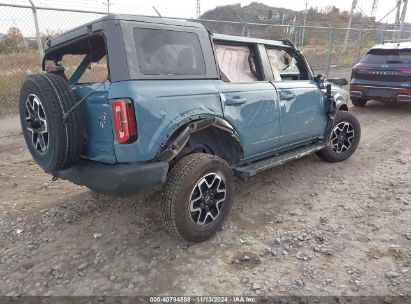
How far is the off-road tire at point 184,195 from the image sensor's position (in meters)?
2.77

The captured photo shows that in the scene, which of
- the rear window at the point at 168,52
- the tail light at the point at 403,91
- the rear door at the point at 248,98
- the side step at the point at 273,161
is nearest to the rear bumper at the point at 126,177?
the rear window at the point at 168,52

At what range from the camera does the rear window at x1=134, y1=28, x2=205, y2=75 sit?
271 cm

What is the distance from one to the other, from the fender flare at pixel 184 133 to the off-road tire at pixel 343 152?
88.9 inches

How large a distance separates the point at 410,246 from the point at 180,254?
1.95 m

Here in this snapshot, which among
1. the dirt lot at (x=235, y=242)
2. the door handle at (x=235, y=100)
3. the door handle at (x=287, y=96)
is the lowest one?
the dirt lot at (x=235, y=242)

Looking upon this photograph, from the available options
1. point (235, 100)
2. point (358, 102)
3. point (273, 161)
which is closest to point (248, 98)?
point (235, 100)

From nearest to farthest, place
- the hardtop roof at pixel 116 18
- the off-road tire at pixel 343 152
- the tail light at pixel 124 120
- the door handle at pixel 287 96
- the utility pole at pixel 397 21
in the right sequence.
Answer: the tail light at pixel 124 120, the hardtop roof at pixel 116 18, the door handle at pixel 287 96, the off-road tire at pixel 343 152, the utility pole at pixel 397 21

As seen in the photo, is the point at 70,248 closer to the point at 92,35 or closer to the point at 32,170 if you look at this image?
the point at 92,35

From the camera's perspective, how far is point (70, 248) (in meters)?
3.01

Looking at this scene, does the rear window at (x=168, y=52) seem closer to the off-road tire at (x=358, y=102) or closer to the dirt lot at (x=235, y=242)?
the dirt lot at (x=235, y=242)

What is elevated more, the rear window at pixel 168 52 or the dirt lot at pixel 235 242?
the rear window at pixel 168 52

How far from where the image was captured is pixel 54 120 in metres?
2.62

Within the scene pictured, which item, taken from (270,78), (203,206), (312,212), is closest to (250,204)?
(312,212)

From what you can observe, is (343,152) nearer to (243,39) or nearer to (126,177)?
(243,39)
